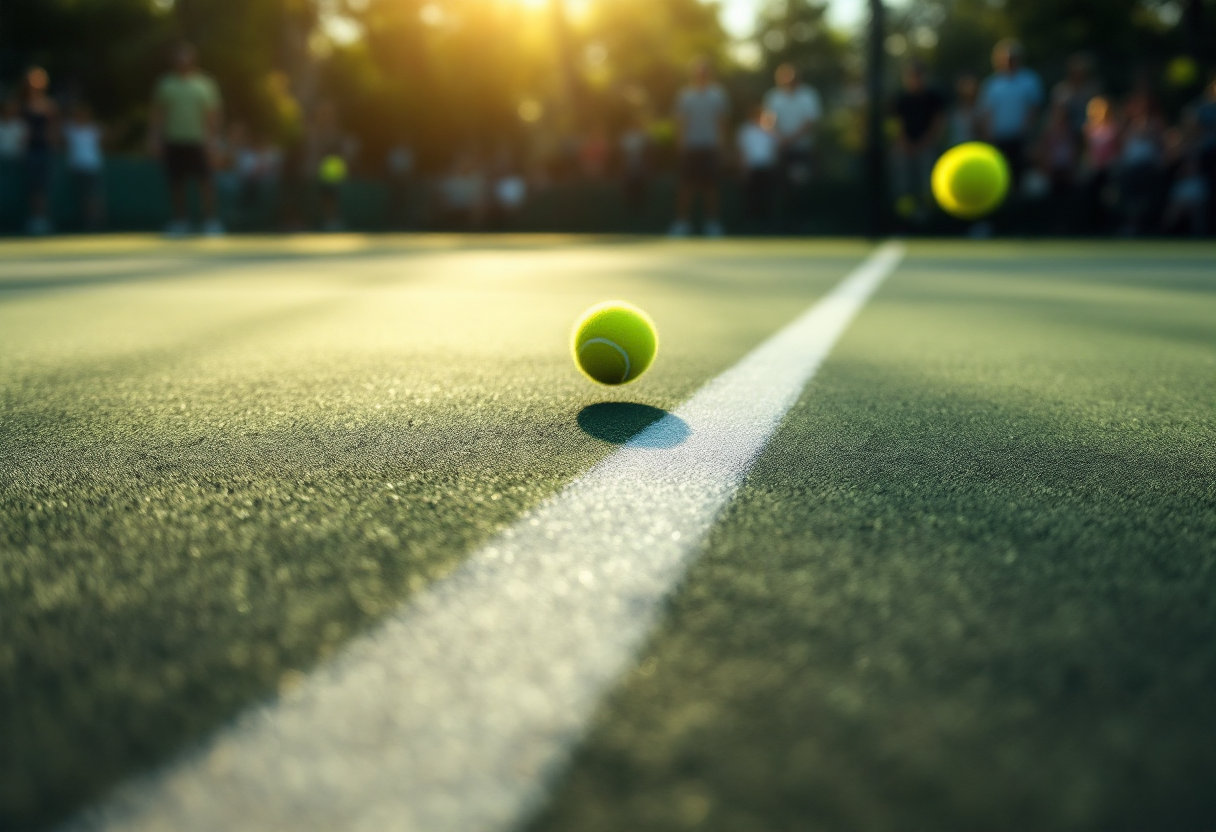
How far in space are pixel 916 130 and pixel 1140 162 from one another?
8.38 feet

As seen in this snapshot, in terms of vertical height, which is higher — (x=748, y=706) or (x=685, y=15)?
(x=685, y=15)

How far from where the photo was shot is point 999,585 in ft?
4.58

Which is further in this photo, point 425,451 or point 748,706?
point 425,451

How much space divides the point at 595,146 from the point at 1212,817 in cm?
2214

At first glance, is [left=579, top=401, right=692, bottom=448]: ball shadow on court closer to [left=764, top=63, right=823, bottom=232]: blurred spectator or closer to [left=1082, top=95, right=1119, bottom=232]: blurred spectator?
[left=764, top=63, right=823, bottom=232]: blurred spectator

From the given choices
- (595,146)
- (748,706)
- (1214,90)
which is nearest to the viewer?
(748,706)

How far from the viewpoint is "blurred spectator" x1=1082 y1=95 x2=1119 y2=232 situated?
44.9 ft

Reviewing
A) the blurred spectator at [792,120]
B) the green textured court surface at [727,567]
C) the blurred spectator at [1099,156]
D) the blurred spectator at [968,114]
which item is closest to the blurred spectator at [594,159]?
the blurred spectator at [792,120]

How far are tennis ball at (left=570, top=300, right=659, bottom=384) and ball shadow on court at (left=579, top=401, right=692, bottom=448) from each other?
15 centimetres

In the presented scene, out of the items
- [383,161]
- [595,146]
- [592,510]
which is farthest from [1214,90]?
[383,161]

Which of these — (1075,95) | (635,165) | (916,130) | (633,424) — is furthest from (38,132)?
(633,424)

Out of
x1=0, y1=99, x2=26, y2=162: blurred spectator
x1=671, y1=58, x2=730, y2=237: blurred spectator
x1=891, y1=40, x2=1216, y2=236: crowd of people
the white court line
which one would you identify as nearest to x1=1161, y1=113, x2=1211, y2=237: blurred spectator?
x1=891, y1=40, x2=1216, y2=236: crowd of people

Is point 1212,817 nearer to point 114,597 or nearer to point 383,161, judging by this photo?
point 114,597

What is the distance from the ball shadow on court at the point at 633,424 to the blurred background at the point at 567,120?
38.7 feet
